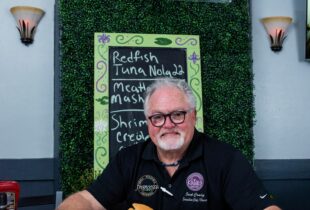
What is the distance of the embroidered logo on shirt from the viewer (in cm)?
190

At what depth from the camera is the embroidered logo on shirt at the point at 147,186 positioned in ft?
6.24

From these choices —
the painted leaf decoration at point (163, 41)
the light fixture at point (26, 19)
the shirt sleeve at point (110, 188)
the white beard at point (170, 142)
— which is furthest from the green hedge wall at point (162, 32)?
the white beard at point (170, 142)

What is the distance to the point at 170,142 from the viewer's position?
6.21 feet

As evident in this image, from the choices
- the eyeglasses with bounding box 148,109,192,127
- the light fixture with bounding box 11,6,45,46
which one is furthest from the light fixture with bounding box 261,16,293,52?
the eyeglasses with bounding box 148,109,192,127

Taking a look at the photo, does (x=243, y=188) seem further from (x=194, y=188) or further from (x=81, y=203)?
(x=81, y=203)

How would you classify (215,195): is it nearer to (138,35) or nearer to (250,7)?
(138,35)

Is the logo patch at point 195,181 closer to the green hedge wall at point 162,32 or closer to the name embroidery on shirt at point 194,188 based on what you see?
the name embroidery on shirt at point 194,188

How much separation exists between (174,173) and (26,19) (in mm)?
2188

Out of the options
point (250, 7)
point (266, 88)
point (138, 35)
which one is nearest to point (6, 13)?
point (138, 35)

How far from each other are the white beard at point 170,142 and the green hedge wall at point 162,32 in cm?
153

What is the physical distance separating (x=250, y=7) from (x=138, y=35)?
1.08m

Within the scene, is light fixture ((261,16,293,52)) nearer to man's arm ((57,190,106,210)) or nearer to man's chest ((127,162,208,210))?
man's chest ((127,162,208,210))

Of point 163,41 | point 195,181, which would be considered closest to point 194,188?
point 195,181

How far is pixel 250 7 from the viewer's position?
156 inches
